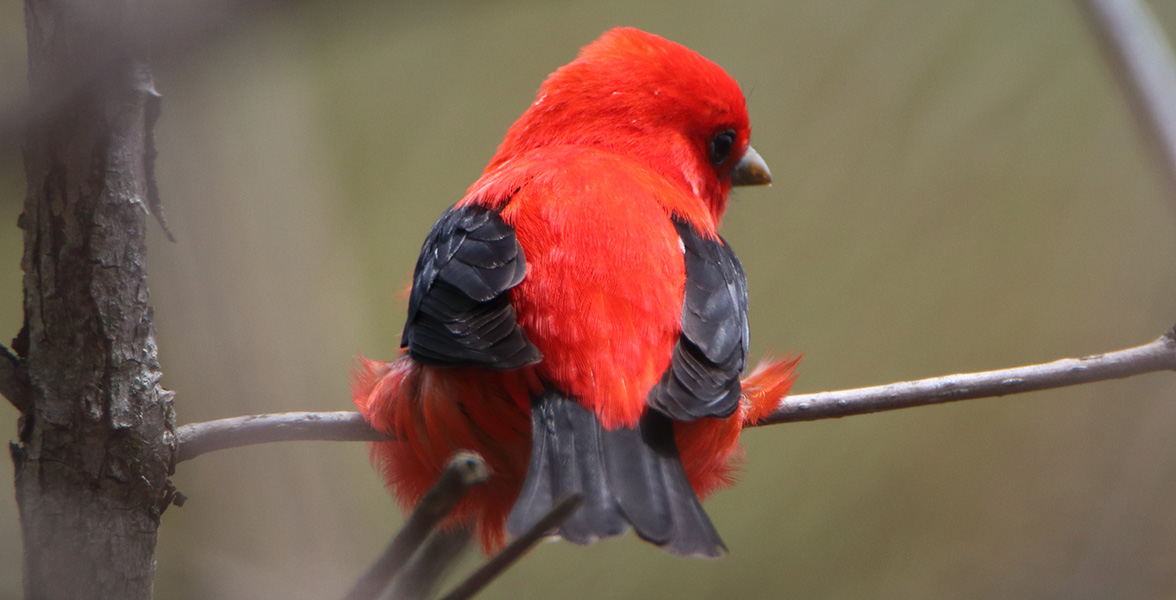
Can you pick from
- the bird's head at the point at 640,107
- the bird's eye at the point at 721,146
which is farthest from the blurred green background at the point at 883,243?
the bird's head at the point at 640,107

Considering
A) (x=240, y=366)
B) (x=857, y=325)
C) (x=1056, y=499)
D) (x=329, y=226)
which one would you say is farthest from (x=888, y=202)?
(x=240, y=366)

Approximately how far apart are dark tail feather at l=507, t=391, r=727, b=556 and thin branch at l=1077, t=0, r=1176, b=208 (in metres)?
1.08

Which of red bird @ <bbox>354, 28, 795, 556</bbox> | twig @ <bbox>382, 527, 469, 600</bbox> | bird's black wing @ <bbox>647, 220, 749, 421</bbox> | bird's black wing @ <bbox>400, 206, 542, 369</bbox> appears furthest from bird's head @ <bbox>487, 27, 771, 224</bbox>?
twig @ <bbox>382, 527, 469, 600</bbox>

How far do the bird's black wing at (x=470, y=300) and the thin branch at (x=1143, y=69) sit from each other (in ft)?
4.19

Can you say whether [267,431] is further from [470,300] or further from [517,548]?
[517,548]

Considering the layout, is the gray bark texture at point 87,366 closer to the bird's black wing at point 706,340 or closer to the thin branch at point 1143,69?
the bird's black wing at point 706,340

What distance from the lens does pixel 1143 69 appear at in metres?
1.69

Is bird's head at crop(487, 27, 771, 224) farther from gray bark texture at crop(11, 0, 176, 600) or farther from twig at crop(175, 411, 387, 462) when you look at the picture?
gray bark texture at crop(11, 0, 176, 600)

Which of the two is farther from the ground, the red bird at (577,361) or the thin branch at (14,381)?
the thin branch at (14,381)

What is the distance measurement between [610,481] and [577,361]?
0.33 meters

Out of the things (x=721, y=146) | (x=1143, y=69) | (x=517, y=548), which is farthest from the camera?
(x=721, y=146)

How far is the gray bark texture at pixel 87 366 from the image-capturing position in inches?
60.8

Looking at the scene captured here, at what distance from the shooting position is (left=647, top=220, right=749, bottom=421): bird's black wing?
7.21ft

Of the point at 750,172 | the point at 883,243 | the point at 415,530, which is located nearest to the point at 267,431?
the point at 415,530
